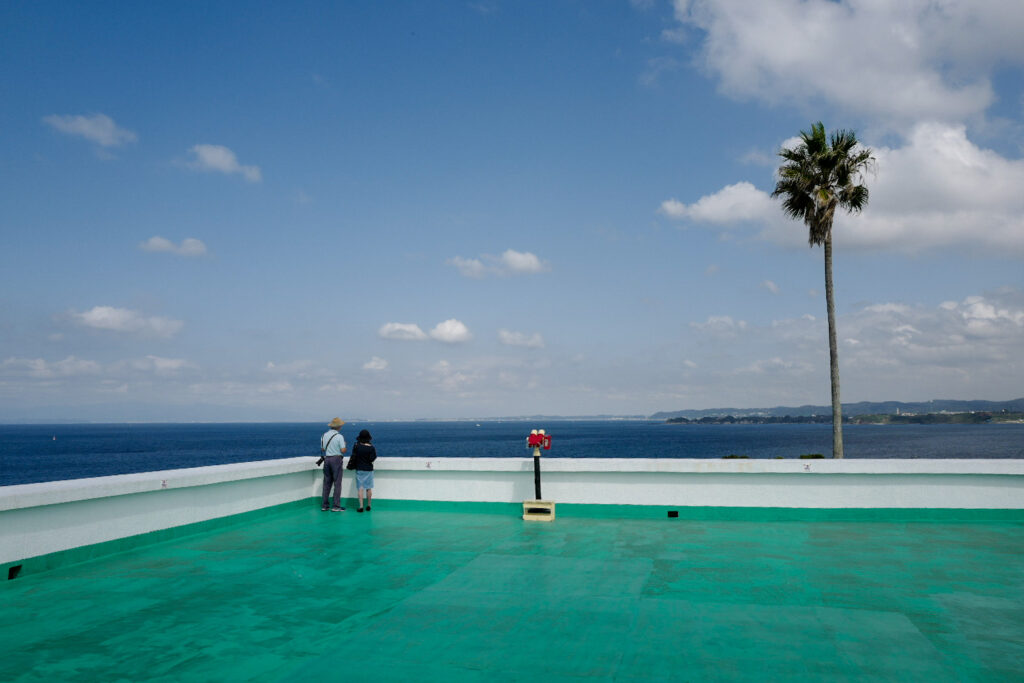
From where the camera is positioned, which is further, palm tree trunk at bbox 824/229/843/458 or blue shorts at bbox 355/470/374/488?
palm tree trunk at bbox 824/229/843/458

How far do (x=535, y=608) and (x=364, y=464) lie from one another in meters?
6.47

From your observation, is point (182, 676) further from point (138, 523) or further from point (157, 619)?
point (138, 523)

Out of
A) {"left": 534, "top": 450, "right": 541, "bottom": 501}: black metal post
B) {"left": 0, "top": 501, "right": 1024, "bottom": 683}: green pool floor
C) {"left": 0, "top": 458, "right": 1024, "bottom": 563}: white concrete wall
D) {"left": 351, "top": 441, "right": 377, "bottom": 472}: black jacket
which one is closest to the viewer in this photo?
{"left": 0, "top": 501, "right": 1024, "bottom": 683}: green pool floor

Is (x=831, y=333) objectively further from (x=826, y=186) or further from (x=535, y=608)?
(x=535, y=608)

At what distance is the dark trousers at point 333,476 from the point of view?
1205cm

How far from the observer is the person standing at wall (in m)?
12.0

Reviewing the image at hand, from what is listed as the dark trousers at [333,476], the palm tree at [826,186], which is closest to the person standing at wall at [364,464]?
the dark trousers at [333,476]

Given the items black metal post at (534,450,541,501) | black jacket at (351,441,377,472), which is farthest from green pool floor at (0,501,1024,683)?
black jacket at (351,441,377,472)

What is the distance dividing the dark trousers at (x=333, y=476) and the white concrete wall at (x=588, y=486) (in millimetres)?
615

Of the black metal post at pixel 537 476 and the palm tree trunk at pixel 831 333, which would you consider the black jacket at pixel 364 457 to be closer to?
the black metal post at pixel 537 476

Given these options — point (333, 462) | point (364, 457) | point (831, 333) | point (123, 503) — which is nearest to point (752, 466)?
point (364, 457)

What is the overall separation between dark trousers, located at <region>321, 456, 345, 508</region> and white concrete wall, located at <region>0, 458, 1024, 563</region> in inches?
24.2

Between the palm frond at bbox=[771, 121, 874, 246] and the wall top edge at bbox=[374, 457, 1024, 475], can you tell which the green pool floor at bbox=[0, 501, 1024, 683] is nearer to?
the wall top edge at bbox=[374, 457, 1024, 475]

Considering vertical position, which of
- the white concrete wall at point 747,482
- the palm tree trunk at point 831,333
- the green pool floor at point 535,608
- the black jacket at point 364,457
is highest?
the palm tree trunk at point 831,333
